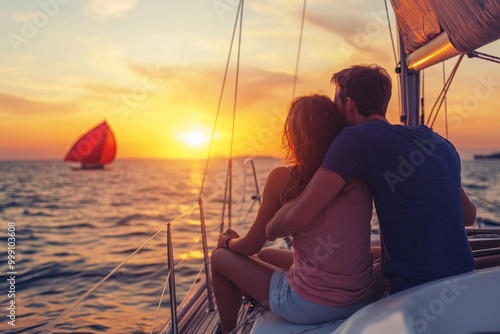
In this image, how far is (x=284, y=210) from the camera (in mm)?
1490

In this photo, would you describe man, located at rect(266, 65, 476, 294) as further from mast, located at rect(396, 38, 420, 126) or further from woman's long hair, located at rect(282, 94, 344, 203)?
mast, located at rect(396, 38, 420, 126)

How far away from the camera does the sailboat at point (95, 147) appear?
92.9 ft

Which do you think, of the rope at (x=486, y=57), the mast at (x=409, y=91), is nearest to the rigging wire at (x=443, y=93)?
the mast at (x=409, y=91)

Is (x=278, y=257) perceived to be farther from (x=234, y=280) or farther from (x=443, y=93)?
(x=443, y=93)

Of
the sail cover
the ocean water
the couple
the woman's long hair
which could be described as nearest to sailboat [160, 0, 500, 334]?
the sail cover

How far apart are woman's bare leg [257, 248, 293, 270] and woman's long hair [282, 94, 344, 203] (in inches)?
15.0

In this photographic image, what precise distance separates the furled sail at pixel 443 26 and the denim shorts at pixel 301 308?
0.82 metres

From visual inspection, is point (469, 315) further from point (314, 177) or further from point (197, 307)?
point (197, 307)

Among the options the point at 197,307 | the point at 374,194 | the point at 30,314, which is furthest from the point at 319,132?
the point at 30,314

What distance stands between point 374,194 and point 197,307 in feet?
4.76

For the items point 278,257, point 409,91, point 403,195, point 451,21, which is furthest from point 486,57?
point 278,257

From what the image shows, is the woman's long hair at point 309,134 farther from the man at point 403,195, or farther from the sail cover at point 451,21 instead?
the sail cover at point 451,21

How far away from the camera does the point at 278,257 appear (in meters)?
1.88

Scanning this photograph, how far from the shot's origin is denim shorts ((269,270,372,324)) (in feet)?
4.92
